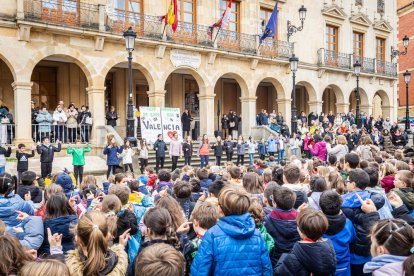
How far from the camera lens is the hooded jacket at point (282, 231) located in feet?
12.2

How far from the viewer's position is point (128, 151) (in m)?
13.4

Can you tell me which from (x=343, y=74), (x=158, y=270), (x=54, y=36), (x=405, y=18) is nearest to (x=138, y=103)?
(x=54, y=36)

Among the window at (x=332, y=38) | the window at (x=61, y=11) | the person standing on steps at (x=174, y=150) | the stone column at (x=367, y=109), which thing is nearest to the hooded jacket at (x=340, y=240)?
the person standing on steps at (x=174, y=150)

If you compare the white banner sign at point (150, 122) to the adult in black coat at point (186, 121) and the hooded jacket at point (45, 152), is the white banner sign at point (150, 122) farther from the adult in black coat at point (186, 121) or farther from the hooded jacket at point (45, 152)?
the hooded jacket at point (45, 152)

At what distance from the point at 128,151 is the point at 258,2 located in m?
13.6

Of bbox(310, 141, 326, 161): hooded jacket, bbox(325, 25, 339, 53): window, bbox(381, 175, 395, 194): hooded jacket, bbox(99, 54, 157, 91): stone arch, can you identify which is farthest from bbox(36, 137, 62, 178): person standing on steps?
bbox(325, 25, 339, 53): window

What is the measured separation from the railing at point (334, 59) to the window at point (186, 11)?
31.6 ft

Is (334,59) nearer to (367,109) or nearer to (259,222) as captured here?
(367,109)

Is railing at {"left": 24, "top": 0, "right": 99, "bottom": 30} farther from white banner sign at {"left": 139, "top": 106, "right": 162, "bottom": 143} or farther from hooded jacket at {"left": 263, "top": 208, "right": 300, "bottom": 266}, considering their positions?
hooded jacket at {"left": 263, "top": 208, "right": 300, "bottom": 266}

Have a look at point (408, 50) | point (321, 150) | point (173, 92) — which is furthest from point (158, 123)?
point (408, 50)

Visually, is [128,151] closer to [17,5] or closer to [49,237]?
[17,5]

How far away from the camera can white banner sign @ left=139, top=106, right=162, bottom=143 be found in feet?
55.0

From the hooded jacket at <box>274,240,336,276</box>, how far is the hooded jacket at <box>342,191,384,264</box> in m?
1.09

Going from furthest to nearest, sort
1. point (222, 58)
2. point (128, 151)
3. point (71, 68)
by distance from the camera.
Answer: point (222, 58) < point (71, 68) < point (128, 151)
